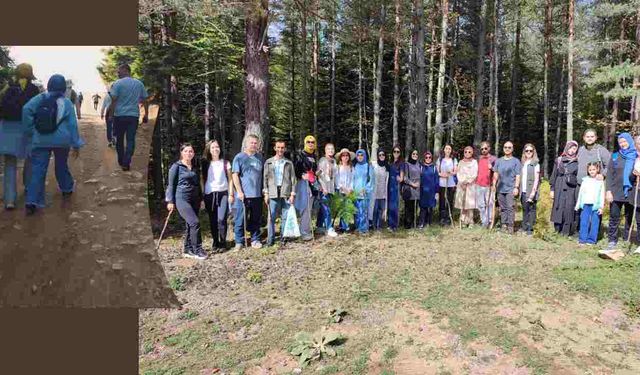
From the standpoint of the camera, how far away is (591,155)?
770cm

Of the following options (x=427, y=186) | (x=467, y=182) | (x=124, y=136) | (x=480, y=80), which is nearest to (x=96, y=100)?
(x=124, y=136)

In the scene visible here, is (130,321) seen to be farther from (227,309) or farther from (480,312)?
(480,312)

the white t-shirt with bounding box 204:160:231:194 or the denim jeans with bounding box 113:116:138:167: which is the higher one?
the denim jeans with bounding box 113:116:138:167

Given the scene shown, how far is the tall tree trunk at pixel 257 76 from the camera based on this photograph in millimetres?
7570

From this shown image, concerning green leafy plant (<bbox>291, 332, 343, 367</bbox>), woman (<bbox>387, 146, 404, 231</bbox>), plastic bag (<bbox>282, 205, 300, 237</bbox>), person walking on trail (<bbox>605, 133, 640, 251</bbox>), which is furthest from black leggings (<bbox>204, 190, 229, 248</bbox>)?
person walking on trail (<bbox>605, 133, 640, 251</bbox>)

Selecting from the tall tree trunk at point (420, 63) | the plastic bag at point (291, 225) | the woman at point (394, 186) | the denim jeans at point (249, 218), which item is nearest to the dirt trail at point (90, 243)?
the denim jeans at point (249, 218)

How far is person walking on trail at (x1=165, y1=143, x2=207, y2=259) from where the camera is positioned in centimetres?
625

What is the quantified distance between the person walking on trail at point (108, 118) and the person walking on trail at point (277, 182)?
4.61 metres

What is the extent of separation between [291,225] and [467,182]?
143 inches

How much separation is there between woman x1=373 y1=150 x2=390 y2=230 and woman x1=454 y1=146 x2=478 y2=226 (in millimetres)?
1435

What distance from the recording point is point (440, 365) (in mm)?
4125

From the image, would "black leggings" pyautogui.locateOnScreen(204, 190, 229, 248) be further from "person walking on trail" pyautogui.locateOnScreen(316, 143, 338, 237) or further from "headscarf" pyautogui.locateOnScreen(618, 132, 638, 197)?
"headscarf" pyautogui.locateOnScreen(618, 132, 638, 197)

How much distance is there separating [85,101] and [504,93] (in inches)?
1141

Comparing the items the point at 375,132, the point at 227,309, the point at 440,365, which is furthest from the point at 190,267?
the point at 375,132
